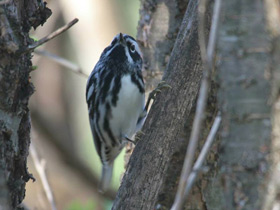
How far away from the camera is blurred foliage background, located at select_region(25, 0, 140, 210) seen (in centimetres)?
582

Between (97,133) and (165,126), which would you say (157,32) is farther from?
(165,126)

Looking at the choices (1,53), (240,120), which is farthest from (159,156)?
(1,53)

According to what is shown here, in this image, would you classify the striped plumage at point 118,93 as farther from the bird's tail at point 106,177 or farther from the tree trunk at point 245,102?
the tree trunk at point 245,102

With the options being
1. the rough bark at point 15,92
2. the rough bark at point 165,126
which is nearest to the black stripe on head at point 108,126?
the rough bark at point 165,126

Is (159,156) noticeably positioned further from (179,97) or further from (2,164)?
(2,164)

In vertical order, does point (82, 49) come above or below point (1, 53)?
A: above

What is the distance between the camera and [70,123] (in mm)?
7508

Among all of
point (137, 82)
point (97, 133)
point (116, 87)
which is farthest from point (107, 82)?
point (97, 133)

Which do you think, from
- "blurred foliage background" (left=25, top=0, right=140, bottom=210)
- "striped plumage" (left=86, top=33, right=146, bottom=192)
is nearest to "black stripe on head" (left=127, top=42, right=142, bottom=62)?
"striped plumage" (left=86, top=33, right=146, bottom=192)

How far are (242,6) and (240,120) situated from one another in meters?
0.51

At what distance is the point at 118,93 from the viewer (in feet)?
10.9

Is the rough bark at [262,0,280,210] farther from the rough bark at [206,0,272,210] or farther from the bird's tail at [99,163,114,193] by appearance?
the bird's tail at [99,163,114,193]

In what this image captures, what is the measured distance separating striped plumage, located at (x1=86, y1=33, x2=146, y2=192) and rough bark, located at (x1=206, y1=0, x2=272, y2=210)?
2.81 feet

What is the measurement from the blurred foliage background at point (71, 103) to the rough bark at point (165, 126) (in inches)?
84.9
